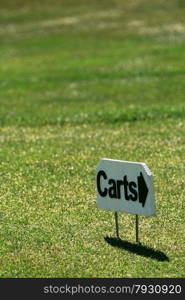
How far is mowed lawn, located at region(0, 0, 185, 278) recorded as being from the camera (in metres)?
12.8

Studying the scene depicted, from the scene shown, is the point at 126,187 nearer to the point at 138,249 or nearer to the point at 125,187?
the point at 125,187

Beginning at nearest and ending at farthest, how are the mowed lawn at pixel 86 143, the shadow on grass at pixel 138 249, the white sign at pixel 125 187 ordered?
1. the white sign at pixel 125 187
2. the shadow on grass at pixel 138 249
3. the mowed lawn at pixel 86 143

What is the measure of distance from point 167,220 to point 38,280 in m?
3.26

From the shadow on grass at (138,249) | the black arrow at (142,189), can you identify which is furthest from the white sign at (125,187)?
the shadow on grass at (138,249)

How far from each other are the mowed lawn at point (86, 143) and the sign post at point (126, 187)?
2.01ft

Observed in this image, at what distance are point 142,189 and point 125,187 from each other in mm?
368

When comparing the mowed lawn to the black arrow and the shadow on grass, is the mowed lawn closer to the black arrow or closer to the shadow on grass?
the shadow on grass

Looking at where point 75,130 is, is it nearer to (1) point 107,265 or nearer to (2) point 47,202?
(2) point 47,202

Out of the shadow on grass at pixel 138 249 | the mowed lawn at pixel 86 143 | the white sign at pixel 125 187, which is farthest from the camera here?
the mowed lawn at pixel 86 143

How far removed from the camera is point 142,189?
12539mm

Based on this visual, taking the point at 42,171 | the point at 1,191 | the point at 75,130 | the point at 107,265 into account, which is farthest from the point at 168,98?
the point at 107,265

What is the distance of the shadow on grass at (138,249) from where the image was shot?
41.3 feet

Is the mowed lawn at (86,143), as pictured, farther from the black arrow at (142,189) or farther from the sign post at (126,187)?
the black arrow at (142,189)

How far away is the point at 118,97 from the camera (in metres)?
29.2
